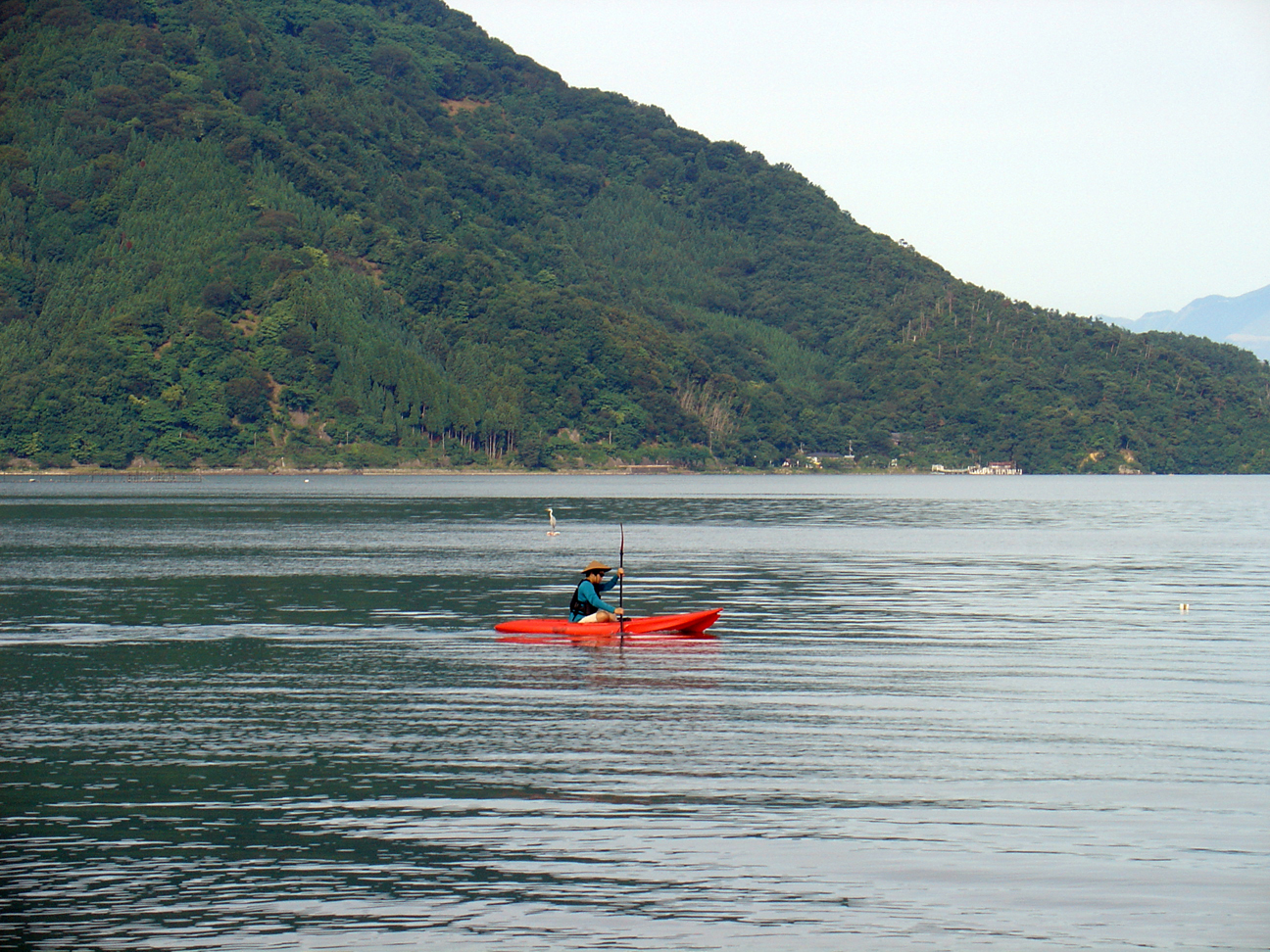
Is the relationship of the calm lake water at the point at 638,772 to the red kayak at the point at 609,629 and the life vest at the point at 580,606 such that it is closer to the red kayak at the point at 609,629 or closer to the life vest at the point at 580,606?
the red kayak at the point at 609,629

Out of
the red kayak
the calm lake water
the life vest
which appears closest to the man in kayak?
the life vest

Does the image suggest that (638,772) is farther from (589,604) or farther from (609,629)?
(589,604)

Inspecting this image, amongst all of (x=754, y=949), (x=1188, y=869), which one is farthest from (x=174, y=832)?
(x=1188, y=869)

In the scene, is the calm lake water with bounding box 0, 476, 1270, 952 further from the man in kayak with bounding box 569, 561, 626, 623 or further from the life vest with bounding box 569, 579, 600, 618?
the life vest with bounding box 569, 579, 600, 618

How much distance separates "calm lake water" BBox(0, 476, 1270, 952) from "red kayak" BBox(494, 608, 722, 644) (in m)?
0.71

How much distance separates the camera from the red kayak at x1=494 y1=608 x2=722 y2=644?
1585 inches

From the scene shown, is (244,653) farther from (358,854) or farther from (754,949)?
(754,949)

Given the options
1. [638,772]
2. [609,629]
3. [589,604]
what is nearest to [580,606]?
[589,604]

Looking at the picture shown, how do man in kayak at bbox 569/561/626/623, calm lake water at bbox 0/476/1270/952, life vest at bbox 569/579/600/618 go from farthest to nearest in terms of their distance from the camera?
life vest at bbox 569/579/600/618 < man in kayak at bbox 569/561/626/623 < calm lake water at bbox 0/476/1270/952

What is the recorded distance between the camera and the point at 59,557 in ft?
245

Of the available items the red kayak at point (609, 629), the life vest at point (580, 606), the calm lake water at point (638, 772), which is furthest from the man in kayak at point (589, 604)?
the calm lake water at point (638, 772)

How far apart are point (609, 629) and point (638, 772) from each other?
55.1 feet

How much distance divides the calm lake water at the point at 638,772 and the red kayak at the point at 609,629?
0.71 metres

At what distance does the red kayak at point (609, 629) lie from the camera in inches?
1585
